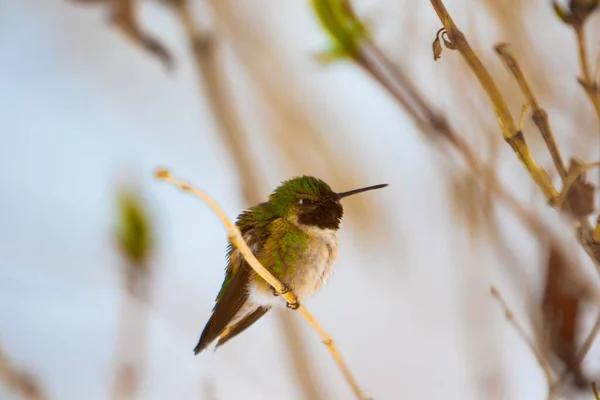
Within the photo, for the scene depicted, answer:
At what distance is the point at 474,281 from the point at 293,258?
71 centimetres

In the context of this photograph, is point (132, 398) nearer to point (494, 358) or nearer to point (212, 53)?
point (494, 358)

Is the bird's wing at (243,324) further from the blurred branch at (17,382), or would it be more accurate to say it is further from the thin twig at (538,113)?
the thin twig at (538,113)

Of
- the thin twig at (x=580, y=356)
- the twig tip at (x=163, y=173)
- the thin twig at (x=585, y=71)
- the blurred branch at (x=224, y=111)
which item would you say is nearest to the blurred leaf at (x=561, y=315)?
the thin twig at (x=580, y=356)

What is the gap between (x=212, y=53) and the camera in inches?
121

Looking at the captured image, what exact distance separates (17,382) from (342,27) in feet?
4.59

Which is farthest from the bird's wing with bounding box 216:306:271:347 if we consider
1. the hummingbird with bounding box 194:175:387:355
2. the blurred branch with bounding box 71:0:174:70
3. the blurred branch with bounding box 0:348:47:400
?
the blurred branch with bounding box 71:0:174:70

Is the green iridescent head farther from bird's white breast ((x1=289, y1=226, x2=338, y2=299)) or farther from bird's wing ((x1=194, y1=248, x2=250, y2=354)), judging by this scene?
bird's wing ((x1=194, y1=248, x2=250, y2=354))

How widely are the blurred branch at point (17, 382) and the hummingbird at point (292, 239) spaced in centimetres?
74

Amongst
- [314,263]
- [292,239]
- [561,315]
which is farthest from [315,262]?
[561,315]

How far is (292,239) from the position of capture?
9.07 ft

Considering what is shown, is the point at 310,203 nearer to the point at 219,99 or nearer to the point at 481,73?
the point at 219,99

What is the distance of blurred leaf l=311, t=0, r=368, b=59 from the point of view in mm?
1710

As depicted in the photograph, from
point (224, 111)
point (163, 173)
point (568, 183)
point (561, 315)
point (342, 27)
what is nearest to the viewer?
point (568, 183)

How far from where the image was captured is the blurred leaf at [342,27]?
1.71m
